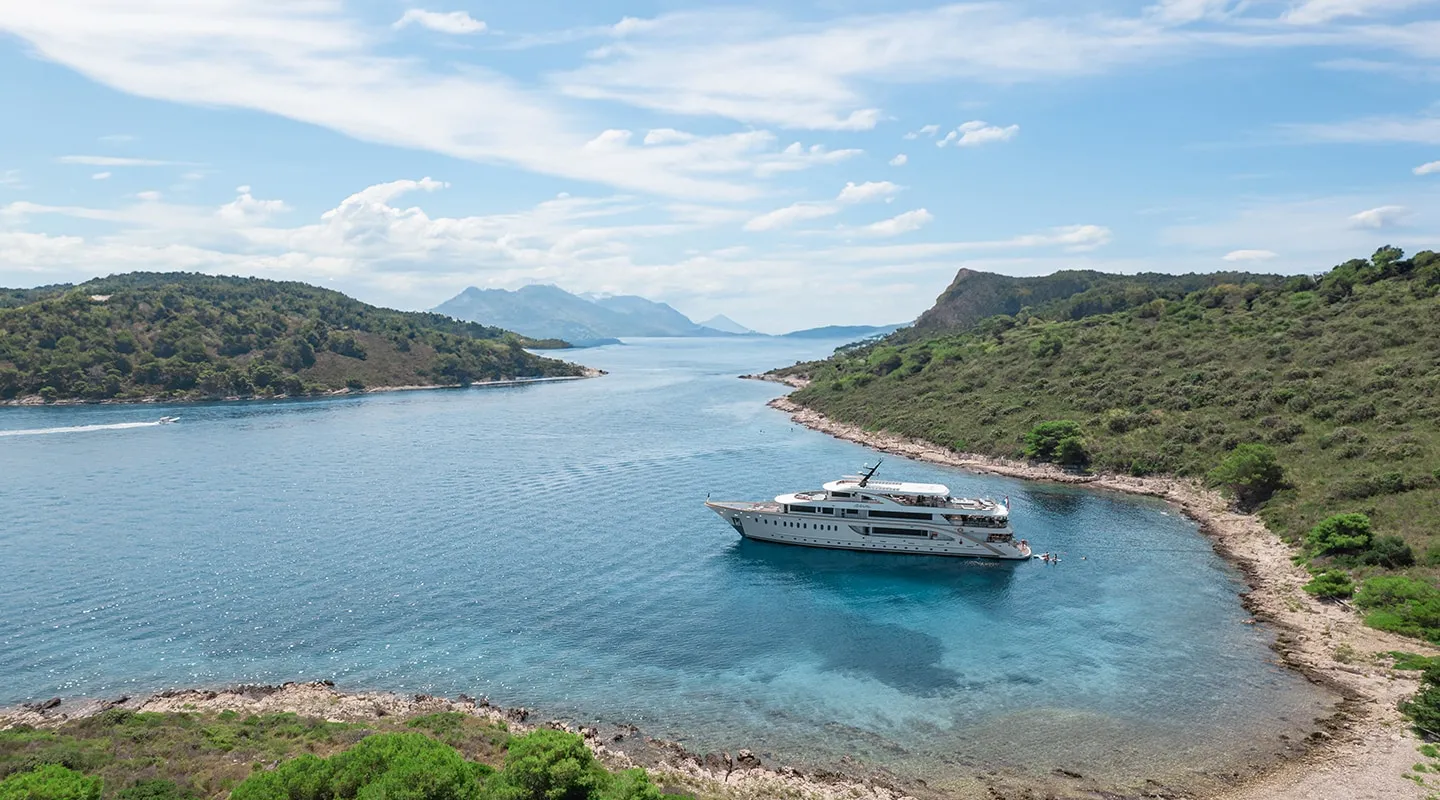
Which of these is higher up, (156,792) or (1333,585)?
(1333,585)

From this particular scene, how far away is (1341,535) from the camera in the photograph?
200 ft

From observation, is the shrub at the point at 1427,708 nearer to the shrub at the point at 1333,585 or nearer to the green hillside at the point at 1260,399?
the green hillside at the point at 1260,399

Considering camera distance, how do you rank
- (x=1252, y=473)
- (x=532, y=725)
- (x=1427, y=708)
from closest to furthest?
1. (x=1427, y=708)
2. (x=532, y=725)
3. (x=1252, y=473)

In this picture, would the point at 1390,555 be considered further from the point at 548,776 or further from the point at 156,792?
the point at 156,792

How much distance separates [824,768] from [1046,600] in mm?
31714

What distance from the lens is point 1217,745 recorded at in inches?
1537

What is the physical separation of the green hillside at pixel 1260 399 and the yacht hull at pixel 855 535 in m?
26.3

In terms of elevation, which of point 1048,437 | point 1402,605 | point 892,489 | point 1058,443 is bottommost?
point 1402,605

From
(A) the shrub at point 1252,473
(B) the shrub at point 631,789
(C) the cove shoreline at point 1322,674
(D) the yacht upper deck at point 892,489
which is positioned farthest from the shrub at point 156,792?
(A) the shrub at point 1252,473

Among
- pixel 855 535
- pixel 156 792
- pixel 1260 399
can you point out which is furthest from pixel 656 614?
pixel 1260 399

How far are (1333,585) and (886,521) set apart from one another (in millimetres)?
34053

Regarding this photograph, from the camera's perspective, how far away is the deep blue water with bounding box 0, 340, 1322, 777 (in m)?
42.5

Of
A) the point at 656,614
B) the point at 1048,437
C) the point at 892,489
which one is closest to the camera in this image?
the point at 656,614

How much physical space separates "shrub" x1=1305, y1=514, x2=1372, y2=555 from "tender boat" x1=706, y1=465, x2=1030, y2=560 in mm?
22719
